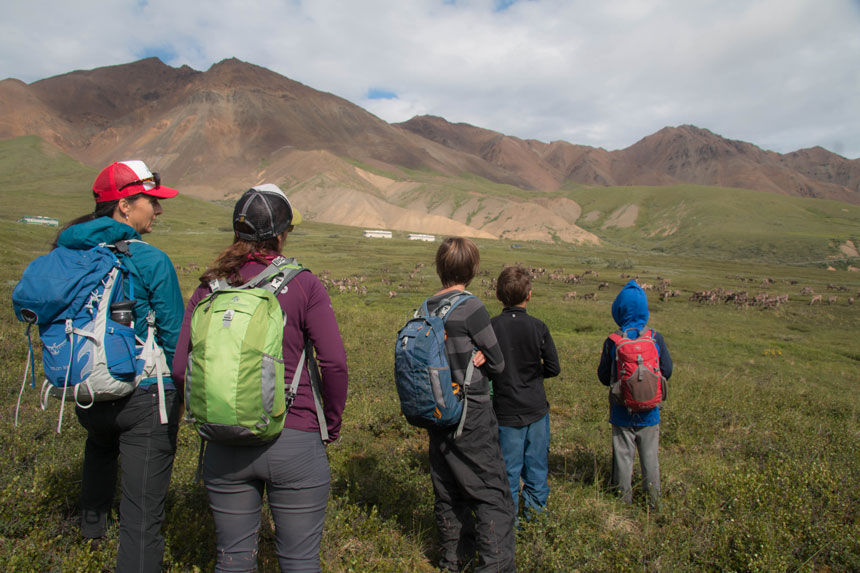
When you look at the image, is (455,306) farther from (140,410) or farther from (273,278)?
(140,410)

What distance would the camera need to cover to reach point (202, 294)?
2.35 meters

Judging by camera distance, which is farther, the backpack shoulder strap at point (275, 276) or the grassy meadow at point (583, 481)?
the grassy meadow at point (583, 481)

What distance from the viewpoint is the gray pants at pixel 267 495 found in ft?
6.79

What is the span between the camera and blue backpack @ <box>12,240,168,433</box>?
222cm

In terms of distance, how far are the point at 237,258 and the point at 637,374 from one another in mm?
3022

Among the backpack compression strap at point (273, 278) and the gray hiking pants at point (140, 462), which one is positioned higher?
the backpack compression strap at point (273, 278)

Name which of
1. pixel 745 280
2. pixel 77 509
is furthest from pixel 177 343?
pixel 745 280

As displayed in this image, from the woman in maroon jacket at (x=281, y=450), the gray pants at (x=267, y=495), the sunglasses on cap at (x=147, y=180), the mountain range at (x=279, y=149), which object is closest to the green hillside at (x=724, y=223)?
the mountain range at (x=279, y=149)

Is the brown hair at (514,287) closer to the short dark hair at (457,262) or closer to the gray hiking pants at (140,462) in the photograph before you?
the short dark hair at (457,262)

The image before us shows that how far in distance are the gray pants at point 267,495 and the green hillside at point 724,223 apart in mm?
76757

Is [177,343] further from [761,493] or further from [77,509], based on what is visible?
[761,493]

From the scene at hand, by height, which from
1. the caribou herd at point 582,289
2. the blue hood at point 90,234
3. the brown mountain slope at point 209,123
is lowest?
the caribou herd at point 582,289

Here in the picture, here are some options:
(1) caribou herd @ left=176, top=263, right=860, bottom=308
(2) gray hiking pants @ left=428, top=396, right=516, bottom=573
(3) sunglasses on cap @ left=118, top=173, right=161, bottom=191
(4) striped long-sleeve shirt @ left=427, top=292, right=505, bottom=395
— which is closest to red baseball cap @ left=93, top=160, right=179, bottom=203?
(3) sunglasses on cap @ left=118, top=173, right=161, bottom=191

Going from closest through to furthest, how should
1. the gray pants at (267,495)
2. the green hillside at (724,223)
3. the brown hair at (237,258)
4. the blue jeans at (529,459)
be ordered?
the gray pants at (267,495) < the brown hair at (237,258) < the blue jeans at (529,459) < the green hillside at (724,223)
